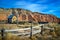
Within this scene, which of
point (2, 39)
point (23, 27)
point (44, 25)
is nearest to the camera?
point (2, 39)

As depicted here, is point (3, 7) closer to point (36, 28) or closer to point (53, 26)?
point (36, 28)

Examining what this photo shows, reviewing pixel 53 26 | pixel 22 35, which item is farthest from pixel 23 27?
pixel 53 26

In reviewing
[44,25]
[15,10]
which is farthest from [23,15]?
[44,25]

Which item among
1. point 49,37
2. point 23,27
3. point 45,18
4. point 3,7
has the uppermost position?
point 3,7

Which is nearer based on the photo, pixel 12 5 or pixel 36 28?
pixel 12 5

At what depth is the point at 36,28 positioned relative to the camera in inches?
222

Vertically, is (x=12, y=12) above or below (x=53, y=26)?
above

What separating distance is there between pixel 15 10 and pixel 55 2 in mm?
1531

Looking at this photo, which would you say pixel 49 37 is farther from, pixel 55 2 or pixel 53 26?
pixel 55 2

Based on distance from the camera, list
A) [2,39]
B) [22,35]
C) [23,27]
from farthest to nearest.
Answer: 1. [23,27]
2. [22,35]
3. [2,39]

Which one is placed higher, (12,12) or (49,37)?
(12,12)

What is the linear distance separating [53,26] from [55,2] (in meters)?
0.99

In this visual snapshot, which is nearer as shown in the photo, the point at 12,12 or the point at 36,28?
the point at 12,12

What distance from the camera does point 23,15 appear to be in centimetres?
514
